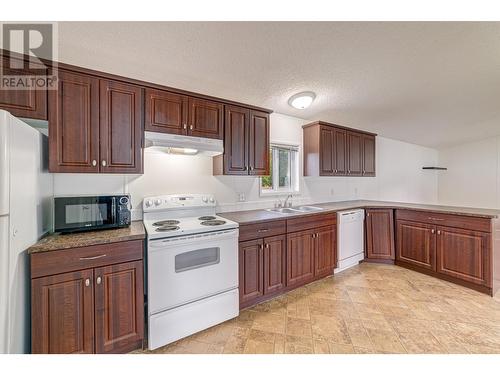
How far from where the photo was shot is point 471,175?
4.94 metres

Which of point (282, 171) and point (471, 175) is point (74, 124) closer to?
point (282, 171)

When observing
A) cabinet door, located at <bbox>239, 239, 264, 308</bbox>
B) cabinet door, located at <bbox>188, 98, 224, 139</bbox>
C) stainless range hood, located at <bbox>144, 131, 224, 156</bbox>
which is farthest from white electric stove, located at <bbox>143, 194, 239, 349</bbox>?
cabinet door, located at <bbox>188, 98, 224, 139</bbox>

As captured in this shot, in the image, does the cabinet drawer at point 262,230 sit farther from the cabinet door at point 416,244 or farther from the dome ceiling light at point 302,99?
the cabinet door at point 416,244

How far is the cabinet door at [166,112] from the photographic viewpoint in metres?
2.12

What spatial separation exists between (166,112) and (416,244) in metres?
3.75

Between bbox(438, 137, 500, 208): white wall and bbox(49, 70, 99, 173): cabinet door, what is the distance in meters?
6.73

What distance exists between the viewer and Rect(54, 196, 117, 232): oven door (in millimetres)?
1731

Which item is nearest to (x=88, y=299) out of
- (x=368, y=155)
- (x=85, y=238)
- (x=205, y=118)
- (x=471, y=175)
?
(x=85, y=238)

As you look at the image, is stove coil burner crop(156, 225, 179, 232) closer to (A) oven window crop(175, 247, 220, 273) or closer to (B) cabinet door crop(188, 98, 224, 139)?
(A) oven window crop(175, 247, 220, 273)

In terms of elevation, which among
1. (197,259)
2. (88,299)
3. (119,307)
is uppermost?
(197,259)

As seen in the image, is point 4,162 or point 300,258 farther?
point 300,258

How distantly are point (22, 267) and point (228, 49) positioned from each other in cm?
207
